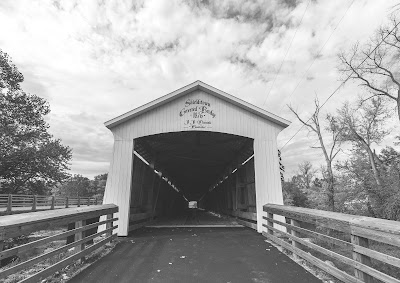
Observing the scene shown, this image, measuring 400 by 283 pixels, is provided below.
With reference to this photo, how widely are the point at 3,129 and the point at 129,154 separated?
19195mm

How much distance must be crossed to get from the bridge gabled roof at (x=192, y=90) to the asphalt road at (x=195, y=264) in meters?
3.67

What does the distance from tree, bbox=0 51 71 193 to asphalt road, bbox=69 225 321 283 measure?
21905mm

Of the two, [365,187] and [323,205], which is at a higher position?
[365,187]

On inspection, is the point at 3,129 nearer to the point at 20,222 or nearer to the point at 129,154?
the point at 129,154

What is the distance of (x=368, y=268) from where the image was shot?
2762mm

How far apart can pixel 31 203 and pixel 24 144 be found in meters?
9.68

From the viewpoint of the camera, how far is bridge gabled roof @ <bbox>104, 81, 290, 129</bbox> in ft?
25.8

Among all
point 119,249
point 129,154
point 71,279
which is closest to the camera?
point 71,279

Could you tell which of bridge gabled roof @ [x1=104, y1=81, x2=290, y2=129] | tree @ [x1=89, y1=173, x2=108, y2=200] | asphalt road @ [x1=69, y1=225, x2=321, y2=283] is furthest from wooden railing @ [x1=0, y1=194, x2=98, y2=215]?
tree @ [x1=89, y1=173, x2=108, y2=200]

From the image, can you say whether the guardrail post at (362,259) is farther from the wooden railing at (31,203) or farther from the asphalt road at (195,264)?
the wooden railing at (31,203)

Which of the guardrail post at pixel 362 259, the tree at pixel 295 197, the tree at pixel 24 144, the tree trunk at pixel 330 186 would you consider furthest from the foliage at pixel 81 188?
the guardrail post at pixel 362 259

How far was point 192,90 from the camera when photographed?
27.0ft

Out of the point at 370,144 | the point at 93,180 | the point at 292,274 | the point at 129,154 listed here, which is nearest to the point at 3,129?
Result: the point at 129,154

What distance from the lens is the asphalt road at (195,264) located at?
366 cm
